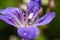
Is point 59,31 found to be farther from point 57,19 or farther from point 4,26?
point 4,26

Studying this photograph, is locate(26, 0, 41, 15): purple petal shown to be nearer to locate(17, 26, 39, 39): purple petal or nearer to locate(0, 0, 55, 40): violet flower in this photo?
locate(0, 0, 55, 40): violet flower

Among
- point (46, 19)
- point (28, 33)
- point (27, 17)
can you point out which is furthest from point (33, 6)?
point (28, 33)

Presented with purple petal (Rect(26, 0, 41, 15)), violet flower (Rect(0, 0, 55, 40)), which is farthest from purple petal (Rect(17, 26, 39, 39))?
purple petal (Rect(26, 0, 41, 15))

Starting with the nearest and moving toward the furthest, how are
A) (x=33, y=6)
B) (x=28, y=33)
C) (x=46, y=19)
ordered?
(x=28, y=33)
(x=46, y=19)
(x=33, y=6)

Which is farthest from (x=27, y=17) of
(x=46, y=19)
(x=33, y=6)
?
(x=46, y=19)

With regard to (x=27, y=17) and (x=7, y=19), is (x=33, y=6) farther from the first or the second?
(x=7, y=19)

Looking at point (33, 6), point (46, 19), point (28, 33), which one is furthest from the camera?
point (33, 6)

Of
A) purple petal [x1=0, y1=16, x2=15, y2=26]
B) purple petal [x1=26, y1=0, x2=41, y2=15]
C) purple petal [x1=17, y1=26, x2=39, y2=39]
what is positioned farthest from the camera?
purple petal [x1=26, y1=0, x2=41, y2=15]

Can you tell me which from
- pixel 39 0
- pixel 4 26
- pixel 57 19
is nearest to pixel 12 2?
pixel 4 26

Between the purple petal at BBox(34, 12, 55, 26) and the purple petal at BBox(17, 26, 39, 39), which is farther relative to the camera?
the purple petal at BBox(34, 12, 55, 26)

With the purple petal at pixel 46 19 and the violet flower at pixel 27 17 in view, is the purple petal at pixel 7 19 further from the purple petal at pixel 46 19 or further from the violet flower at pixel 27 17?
the purple petal at pixel 46 19

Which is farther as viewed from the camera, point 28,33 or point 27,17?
point 27,17
